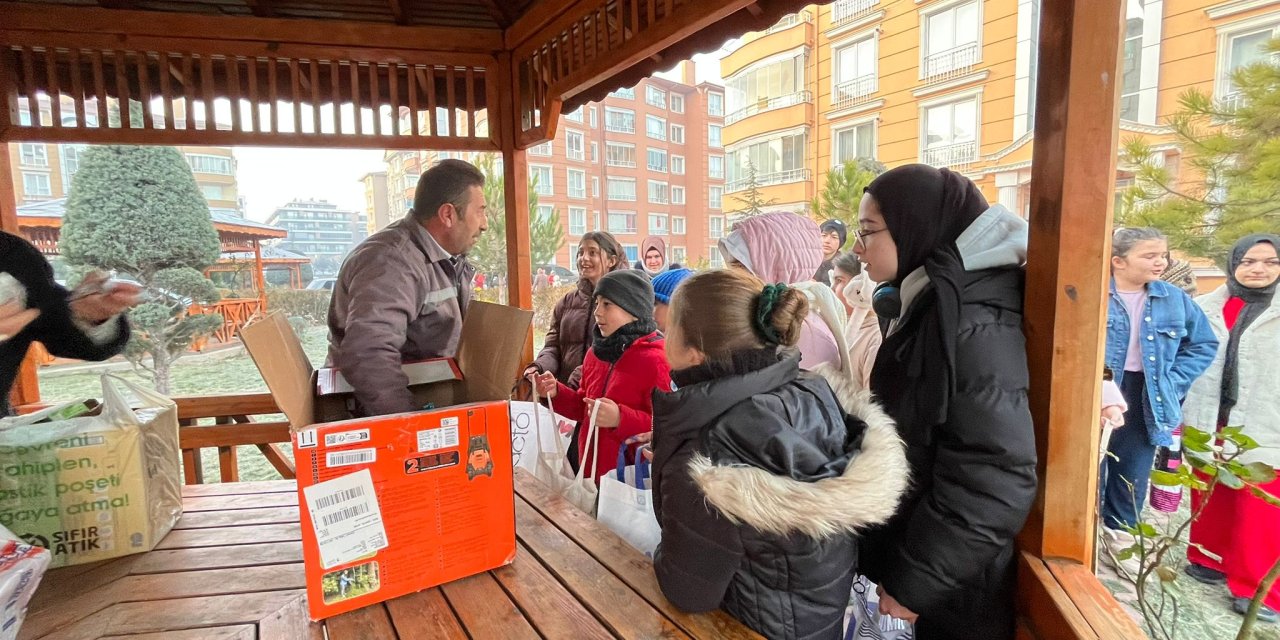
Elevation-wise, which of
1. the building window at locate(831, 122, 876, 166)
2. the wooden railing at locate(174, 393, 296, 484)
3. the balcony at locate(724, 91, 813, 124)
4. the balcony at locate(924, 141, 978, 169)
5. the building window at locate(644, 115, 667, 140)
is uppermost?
the building window at locate(644, 115, 667, 140)

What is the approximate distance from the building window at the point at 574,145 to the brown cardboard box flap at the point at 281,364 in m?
10.4

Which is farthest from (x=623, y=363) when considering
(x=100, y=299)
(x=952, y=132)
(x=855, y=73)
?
(x=855, y=73)

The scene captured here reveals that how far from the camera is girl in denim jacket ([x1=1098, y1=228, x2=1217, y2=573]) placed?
93.9 inches

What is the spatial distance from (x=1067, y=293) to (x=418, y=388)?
4.48 ft

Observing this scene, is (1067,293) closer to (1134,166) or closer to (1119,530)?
(1134,166)

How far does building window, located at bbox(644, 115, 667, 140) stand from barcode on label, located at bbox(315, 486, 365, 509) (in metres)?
11.6

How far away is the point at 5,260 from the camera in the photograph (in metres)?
1.29

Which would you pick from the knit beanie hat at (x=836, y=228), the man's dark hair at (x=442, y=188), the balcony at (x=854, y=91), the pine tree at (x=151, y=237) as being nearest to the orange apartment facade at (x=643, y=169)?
the balcony at (x=854, y=91)

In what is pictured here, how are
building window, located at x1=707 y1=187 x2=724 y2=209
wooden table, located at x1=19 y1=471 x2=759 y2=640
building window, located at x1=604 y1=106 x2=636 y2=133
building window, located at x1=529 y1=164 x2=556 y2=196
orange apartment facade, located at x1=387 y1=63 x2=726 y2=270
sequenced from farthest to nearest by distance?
1. building window, located at x1=707 y1=187 x2=724 y2=209
2. building window, located at x1=604 y1=106 x2=636 y2=133
3. orange apartment facade, located at x1=387 y1=63 x2=726 y2=270
4. building window, located at x1=529 y1=164 x2=556 y2=196
5. wooden table, located at x1=19 y1=471 x2=759 y2=640

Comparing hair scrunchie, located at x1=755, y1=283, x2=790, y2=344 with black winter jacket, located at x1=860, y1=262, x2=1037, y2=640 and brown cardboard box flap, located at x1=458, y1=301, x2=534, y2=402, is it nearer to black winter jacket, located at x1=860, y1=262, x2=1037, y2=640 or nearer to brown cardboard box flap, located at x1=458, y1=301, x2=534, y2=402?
black winter jacket, located at x1=860, y1=262, x2=1037, y2=640

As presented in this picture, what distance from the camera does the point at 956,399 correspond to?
1.00m

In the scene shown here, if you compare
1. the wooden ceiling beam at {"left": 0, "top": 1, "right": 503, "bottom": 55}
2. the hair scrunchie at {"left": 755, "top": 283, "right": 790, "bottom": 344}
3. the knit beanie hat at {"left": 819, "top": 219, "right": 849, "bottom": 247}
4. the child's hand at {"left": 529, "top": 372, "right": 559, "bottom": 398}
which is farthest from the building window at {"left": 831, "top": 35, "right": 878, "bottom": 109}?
the hair scrunchie at {"left": 755, "top": 283, "right": 790, "bottom": 344}

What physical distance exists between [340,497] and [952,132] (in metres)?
5.42

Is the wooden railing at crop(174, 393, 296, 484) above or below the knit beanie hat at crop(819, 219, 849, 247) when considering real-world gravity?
below
